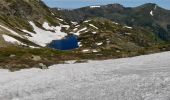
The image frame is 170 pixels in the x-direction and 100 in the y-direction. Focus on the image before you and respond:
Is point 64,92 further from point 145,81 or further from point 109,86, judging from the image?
point 145,81

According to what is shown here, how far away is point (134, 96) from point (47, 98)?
32.3ft

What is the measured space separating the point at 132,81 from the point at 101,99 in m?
8.40

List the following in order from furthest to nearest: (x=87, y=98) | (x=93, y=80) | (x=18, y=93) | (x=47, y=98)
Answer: (x=93, y=80)
(x=18, y=93)
(x=47, y=98)
(x=87, y=98)

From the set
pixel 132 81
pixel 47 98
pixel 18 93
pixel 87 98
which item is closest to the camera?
pixel 87 98

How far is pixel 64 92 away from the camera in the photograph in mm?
40250

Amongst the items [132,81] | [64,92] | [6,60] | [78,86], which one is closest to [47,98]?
[64,92]

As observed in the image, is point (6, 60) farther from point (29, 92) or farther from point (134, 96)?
point (134, 96)

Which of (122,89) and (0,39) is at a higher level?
(0,39)

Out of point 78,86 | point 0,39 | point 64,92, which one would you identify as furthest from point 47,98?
point 0,39

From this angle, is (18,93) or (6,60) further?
(6,60)

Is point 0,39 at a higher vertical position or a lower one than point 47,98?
higher

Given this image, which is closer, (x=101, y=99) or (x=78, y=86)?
(x=101, y=99)

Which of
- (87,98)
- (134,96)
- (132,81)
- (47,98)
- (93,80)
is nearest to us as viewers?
(134,96)

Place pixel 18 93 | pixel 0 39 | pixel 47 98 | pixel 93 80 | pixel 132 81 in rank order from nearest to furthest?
pixel 47 98
pixel 132 81
pixel 18 93
pixel 93 80
pixel 0 39
